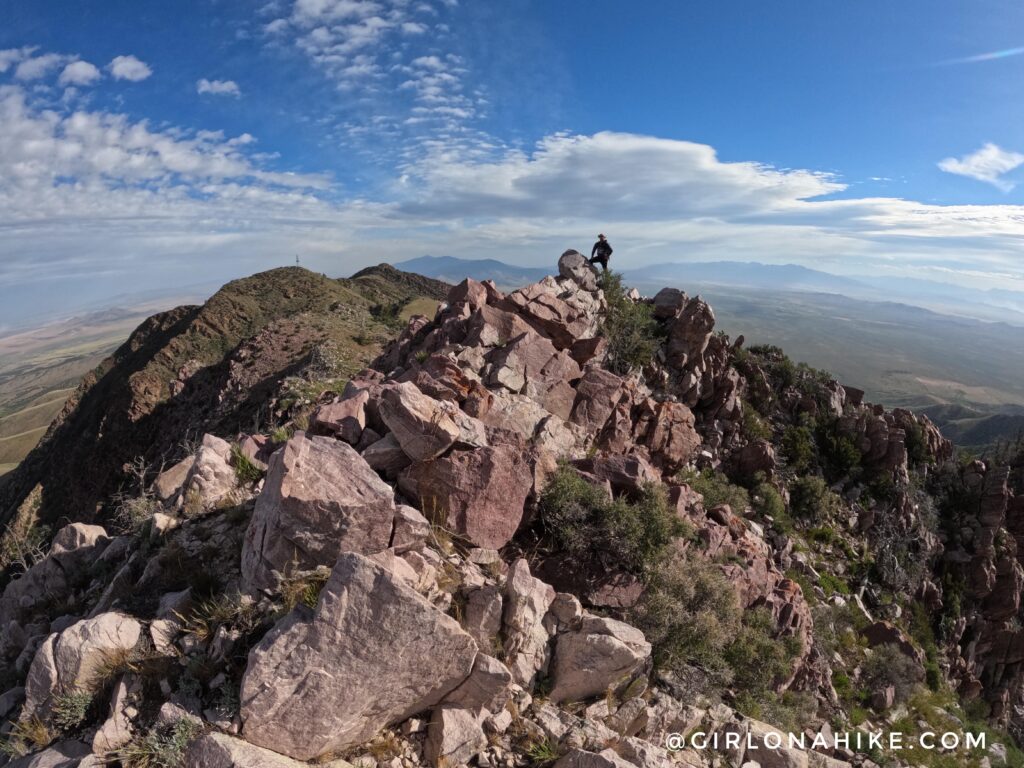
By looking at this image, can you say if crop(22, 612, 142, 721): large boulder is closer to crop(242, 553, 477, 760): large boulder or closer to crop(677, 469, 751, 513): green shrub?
crop(242, 553, 477, 760): large boulder

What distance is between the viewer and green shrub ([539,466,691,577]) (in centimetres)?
970

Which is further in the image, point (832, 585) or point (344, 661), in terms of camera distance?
point (832, 585)

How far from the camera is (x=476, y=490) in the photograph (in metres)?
9.11

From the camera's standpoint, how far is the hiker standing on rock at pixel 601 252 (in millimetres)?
23531

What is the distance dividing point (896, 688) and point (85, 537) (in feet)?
69.7

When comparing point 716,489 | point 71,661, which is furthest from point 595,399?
point 71,661

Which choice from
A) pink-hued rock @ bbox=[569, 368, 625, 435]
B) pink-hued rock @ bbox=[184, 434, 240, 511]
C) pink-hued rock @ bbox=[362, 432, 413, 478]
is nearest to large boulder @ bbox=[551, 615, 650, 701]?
pink-hued rock @ bbox=[362, 432, 413, 478]

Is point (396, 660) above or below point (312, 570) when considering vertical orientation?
below

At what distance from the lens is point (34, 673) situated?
6582 millimetres

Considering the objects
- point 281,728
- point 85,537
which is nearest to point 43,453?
point 85,537

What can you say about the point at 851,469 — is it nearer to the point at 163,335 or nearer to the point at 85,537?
the point at 85,537

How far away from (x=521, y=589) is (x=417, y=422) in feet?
11.7

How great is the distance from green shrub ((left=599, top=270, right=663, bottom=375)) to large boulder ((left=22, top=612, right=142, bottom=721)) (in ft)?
52.8

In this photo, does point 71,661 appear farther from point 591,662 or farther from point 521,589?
point 591,662
